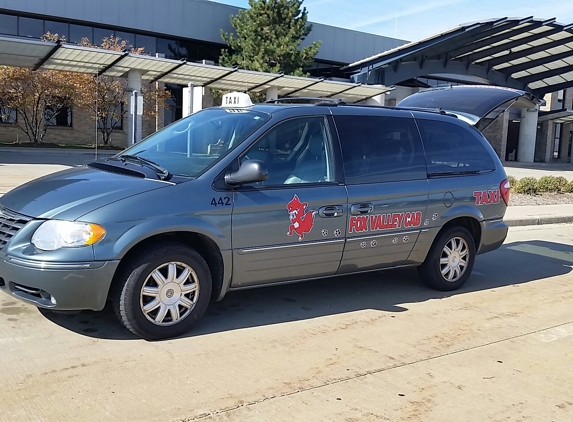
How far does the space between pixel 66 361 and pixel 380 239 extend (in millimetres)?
2951

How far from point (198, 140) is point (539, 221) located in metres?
9.61

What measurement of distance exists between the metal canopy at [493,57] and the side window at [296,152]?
27513 millimetres

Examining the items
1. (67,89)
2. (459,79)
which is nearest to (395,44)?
(459,79)

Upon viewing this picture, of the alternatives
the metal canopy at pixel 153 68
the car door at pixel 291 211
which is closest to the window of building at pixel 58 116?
the metal canopy at pixel 153 68

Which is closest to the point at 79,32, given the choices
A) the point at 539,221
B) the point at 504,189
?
the point at 539,221

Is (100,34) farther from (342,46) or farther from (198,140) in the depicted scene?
(198,140)

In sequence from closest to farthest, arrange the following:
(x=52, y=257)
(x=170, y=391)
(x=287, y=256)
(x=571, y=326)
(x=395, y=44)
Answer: (x=170, y=391) → (x=52, y=257) → (x=287, y=256) → (x=571, y=326) → (x=395, y=44)

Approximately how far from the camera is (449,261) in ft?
20.8

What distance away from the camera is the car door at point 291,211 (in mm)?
4750

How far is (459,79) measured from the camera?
1657 inches

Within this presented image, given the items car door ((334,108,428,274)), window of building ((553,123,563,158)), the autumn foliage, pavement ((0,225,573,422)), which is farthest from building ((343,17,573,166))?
pavement ((0,225,573,422))

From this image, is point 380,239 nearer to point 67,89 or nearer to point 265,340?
point 265,340

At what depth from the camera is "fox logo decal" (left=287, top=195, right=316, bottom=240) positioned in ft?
16.2

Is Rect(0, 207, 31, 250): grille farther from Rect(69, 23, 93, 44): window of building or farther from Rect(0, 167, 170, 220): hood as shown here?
Rect(69, 23, 93, 44): window of building
